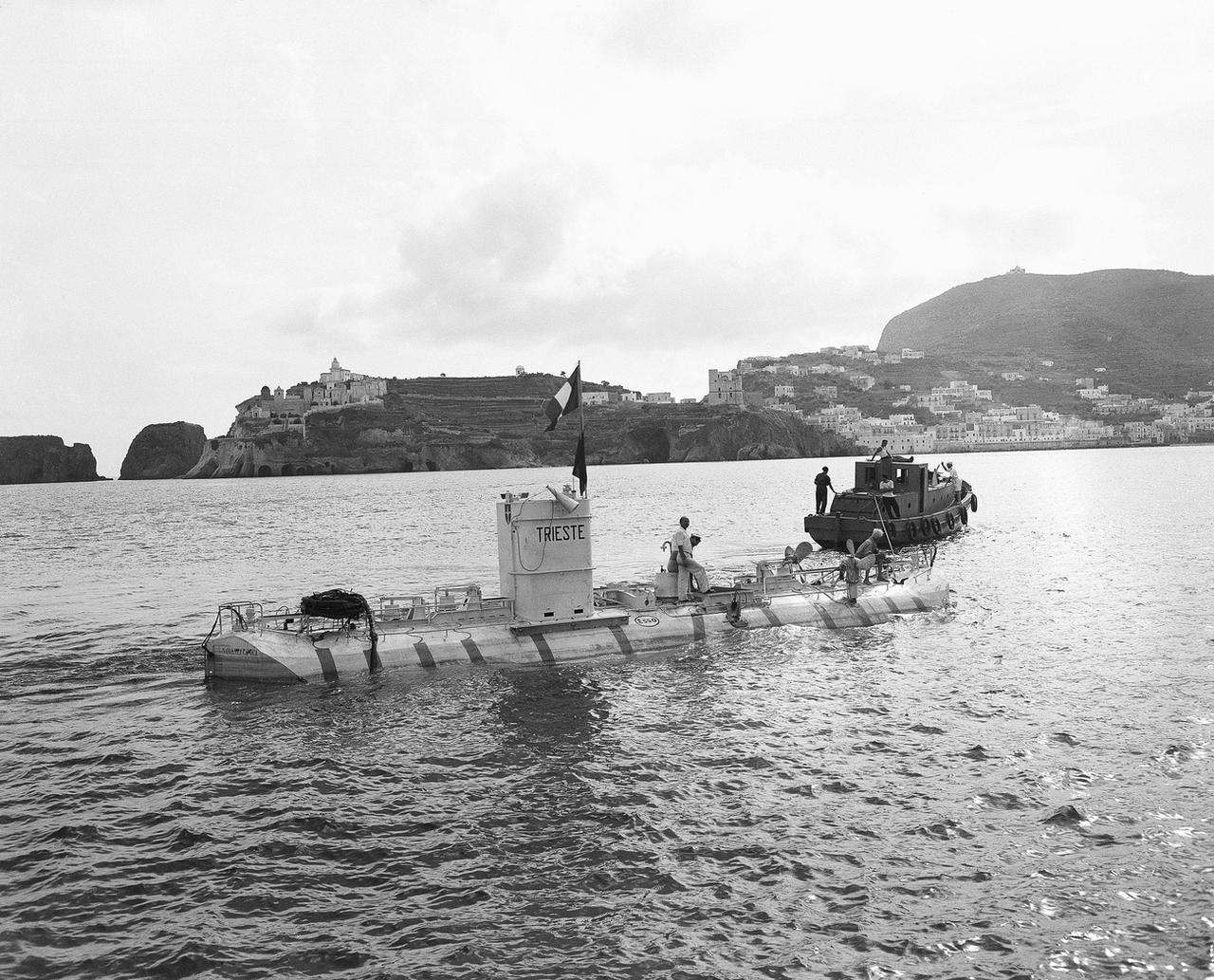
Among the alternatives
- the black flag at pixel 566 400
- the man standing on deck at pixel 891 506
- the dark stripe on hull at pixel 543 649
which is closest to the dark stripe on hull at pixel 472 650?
the dark stripe on hull at pixel 543 649

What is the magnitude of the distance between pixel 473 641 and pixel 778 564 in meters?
11.9

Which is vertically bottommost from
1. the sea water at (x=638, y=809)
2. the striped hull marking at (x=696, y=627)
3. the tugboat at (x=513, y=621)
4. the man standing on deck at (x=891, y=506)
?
the sea water at (x=638, y=809)

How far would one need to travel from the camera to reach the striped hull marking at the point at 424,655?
68.0 ft

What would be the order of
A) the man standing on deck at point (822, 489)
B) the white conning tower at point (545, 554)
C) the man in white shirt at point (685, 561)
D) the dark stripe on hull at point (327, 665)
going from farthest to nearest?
the man standing on deck at point (822, 489) < the man in white shirt at point (685, 561) < the white conning tower at point (545, 554) < the dark stripe on hull at point (327, 665)

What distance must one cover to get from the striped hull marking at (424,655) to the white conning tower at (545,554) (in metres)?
2.44

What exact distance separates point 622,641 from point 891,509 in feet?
98.2

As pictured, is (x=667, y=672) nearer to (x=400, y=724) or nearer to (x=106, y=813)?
(x=400, y=724)

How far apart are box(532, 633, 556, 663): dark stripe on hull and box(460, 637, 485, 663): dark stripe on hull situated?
1395 millimetres

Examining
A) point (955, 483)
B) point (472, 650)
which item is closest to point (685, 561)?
point (472, 650)

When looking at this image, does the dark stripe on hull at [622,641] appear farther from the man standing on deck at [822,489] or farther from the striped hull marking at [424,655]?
the man standing on deck at [822,489]

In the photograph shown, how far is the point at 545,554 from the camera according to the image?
21.5 meters

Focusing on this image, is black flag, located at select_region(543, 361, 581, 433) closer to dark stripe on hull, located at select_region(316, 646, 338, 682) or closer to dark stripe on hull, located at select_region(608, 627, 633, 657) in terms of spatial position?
dark stripe on hull, located at select_region(608, 627, 633, 657)

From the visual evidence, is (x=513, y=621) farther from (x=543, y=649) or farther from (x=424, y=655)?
(x=424, y=655)

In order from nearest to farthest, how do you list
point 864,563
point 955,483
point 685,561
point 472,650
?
point 472,650, point 685,561, point 864,563, point 955,483
